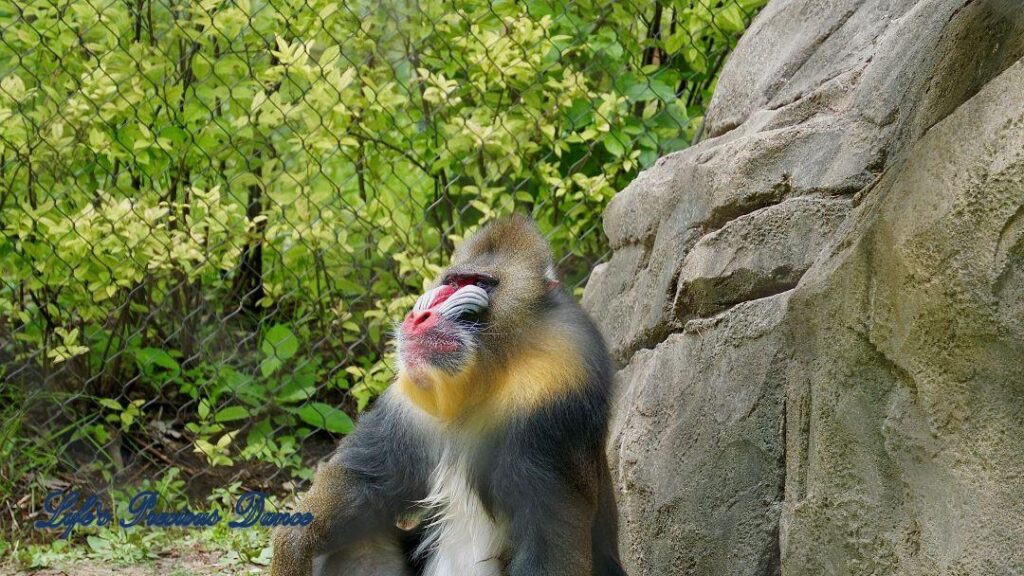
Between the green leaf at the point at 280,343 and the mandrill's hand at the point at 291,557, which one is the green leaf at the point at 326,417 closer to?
the green leaf at the point at 280,343

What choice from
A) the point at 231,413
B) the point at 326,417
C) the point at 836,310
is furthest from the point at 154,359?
the point at 836,310

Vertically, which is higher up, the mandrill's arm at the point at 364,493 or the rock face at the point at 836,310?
the mandrill's arm at the point at 364,493

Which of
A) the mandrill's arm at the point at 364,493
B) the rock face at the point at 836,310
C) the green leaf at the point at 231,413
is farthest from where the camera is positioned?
the green leaf at the point at 231,413

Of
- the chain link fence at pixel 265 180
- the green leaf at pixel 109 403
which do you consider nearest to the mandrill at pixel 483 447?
the chain link fence at pixel 265 180

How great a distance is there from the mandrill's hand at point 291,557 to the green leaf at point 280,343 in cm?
297

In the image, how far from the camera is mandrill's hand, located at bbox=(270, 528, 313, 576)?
3.27 m

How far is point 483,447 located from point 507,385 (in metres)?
0.18

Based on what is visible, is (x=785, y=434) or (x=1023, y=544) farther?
(x=785, y=434)

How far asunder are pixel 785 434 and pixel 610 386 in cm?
48

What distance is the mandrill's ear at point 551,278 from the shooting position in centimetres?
334

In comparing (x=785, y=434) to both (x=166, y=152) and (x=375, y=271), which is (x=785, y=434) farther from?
(x=166, y=152)

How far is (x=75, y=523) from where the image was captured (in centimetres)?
520

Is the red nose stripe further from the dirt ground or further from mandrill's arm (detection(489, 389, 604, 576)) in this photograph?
the dirt ground

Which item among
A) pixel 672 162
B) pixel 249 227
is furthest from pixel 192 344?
pixel 672 162
